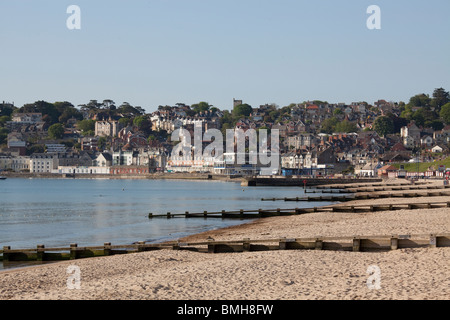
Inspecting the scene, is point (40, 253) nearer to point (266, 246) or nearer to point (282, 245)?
point (266, 246)

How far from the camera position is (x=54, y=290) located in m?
16.2

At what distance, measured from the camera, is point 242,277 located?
→ 16906 mm

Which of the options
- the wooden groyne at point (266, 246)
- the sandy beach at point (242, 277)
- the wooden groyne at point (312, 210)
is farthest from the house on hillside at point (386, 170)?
the sandy beach at point (242, 277)

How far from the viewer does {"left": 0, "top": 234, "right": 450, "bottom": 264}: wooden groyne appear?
20.0 meters

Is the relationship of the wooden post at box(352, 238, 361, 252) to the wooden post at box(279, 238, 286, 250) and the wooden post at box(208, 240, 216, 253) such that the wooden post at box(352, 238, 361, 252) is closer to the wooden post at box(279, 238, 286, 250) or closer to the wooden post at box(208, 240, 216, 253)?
the wooden post at box(279, 238, 286, 250)

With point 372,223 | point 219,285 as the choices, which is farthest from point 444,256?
point 372,223

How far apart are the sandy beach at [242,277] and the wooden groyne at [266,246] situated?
1.29 ft

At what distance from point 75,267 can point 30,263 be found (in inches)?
130

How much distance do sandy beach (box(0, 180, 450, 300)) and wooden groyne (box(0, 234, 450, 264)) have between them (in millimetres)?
393

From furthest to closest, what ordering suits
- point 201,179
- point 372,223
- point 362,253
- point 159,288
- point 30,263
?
point 201,179 → point 372,223 → point 30,263 → point 362,253 → point 159,288

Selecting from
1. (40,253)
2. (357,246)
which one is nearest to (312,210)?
(40,253)

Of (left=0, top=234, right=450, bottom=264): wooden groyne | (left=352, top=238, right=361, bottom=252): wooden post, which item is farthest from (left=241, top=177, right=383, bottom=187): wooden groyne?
(left=352, top=238, right=361, bottom=252): wooden post
